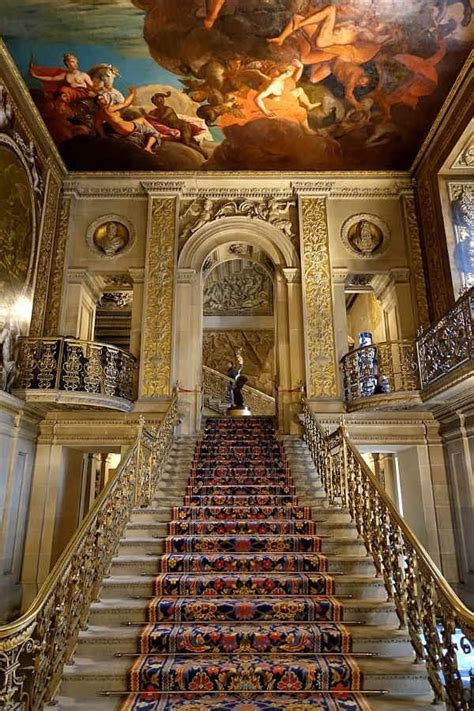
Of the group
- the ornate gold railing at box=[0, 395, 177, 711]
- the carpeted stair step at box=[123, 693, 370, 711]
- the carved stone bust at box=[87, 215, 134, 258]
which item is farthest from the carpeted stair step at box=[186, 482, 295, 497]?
the carved stone bust at box=[87, 215, 134, 258]

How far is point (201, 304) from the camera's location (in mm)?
10680

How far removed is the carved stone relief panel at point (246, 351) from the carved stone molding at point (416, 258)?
22.3 ft

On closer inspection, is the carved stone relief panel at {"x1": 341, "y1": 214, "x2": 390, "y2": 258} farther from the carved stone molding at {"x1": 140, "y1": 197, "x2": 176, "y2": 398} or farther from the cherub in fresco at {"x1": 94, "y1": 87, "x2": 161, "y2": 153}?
the cherub in fresco at {"x1": 94, "y1": 87, "x2": 161, "y2": 153}

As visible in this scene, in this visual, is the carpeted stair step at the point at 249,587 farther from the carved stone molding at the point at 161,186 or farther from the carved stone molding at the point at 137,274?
the carved stone molding at the point at 161,186

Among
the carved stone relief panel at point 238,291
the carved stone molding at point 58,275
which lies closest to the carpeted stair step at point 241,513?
the carved stone molding at point 58,275

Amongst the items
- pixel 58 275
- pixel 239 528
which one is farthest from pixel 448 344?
pixel 58 275

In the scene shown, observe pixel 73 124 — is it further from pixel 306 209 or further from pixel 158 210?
pixel 306 209

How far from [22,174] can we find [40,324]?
2741 mm

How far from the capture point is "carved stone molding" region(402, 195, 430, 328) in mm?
9945

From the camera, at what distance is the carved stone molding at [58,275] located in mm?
9883

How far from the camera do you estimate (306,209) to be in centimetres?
1077

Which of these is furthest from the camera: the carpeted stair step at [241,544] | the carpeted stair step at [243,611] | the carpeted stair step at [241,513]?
the carpeted stair step at [241,513]

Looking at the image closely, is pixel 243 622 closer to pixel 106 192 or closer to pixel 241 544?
pixel 241 544

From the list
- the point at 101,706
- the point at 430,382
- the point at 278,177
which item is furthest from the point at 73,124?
the point at 101,706
